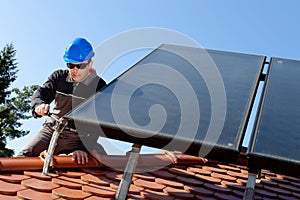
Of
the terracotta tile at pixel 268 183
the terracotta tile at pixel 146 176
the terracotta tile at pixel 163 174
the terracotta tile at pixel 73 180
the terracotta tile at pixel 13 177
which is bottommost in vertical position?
the terracotta tile at pixel 13 177

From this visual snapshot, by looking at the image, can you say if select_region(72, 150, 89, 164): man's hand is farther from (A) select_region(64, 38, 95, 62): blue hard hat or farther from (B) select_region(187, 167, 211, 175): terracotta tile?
(B) select_region(187, 167, 211, 175): terracotta tile

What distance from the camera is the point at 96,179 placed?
2.94 m

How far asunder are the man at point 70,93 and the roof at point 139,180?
0.74 feet

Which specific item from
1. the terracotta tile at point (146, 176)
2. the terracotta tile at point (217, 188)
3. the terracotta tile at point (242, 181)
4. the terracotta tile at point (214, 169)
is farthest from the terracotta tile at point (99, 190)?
the terracotta tile at point (214, 169)

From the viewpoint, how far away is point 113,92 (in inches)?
102

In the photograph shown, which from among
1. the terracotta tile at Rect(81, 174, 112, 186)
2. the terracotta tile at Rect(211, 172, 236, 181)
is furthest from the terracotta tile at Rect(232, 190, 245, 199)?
the terracotta tile at Rect(81, 174, 112, 186)

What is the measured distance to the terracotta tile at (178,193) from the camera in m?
2.92

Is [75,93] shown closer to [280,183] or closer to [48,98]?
[48,98]

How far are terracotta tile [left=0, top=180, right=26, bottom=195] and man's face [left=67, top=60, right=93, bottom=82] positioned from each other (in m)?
1.28

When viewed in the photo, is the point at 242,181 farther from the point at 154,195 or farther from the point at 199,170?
the point at 154,195

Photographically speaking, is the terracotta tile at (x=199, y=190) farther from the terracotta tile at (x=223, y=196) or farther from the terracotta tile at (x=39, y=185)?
the terracotta tile at (x=39, y=185)

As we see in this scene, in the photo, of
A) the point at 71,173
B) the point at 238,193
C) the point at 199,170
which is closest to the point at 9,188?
the point at 71,173

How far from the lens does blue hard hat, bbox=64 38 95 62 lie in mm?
3384

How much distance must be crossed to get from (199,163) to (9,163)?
237 cm
